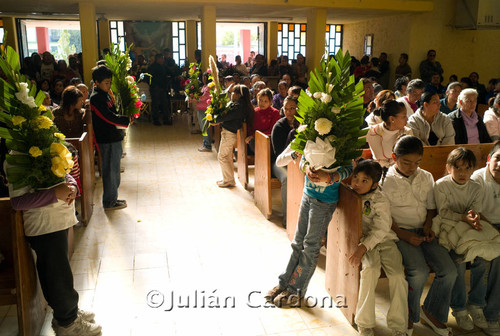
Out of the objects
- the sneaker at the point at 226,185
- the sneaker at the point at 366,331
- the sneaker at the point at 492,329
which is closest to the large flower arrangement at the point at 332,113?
the sneaker at the point at 366,331

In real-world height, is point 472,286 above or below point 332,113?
below

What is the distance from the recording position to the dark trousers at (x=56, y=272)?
2.82 meters

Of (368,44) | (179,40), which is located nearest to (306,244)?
(368,44)

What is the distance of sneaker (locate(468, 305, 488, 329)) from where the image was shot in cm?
319

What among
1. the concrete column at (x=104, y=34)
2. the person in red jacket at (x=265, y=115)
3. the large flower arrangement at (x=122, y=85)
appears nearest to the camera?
the large flower arrangement at (x=122, y=85)

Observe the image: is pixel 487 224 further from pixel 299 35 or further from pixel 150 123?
pixel 299 35

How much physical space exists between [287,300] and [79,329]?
4.75 feet

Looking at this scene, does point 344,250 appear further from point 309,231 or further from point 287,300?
point 287,300

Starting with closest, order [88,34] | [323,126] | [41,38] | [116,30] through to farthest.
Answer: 1. [323,126]
2. [88,34]
3. [116,30]
4. [41,38]

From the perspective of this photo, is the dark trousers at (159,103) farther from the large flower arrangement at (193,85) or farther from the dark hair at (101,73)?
the dark hair at (101,73)

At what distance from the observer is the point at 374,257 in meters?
3.00

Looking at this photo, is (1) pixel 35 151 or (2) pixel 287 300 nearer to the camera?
(1) pixel 35 151

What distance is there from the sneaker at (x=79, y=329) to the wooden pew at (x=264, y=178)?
253 centimetres

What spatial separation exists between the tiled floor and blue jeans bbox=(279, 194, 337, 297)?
0.70 ft
